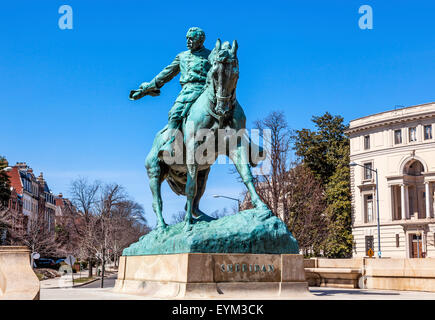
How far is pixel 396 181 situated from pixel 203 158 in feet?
190

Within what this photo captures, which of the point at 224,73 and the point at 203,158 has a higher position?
the point at 224,73

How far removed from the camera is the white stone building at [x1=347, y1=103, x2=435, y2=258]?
6212cm

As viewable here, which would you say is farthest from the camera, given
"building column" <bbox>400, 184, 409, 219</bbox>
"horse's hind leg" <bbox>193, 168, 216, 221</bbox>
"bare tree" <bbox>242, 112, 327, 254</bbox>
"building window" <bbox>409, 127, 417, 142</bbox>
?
"building column" <bbox>400, 184, 409, 219</bbox>

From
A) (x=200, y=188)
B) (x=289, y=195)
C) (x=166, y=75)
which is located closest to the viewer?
(x=200, y=188)

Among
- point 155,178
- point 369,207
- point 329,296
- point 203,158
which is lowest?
point 329,296

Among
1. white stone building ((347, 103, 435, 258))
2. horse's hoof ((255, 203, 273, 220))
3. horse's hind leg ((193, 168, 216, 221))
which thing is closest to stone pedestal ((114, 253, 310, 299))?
horse's hoof ((255, 203, 273, 220))

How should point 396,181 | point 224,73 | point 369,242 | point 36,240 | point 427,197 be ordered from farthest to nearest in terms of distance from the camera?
point 369,242 → point 396,181 → point 36,240 → point 427,197 → point 224,73

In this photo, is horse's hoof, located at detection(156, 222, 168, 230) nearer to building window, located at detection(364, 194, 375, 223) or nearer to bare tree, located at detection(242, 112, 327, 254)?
bare tree, located at detection(242, 112, 327, 254)

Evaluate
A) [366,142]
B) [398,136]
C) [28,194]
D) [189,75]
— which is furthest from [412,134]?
[28,194]

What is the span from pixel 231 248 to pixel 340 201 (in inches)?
2350

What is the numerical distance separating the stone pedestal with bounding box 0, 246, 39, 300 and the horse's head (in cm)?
439

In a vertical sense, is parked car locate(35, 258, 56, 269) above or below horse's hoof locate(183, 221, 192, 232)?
below

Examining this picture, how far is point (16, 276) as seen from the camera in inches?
370

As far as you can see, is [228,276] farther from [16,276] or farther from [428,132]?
[428,132]
